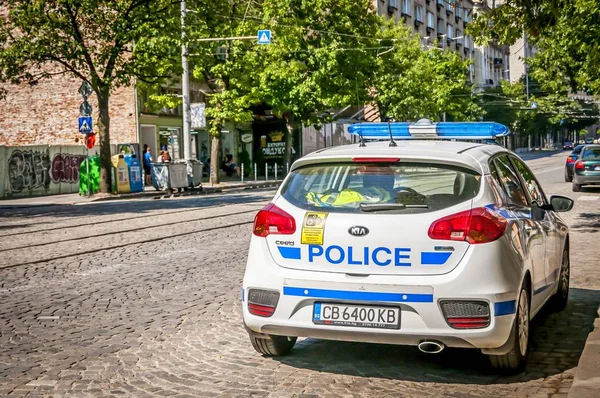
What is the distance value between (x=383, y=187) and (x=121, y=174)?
26.0m

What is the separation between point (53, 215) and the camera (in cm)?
2048

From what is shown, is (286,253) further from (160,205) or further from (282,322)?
(160,205)

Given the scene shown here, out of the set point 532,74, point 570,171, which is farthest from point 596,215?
point 532,74

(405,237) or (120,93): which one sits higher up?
(120,93)

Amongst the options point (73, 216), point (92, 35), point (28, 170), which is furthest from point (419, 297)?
point (28, 170)

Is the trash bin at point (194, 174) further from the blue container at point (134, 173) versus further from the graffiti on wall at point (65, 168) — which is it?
the graffiti on wall at point (65, 168)

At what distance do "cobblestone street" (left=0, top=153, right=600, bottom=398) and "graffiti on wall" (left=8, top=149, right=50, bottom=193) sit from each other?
19.4 meters

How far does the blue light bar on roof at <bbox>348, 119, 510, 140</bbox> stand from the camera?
6.83 meters

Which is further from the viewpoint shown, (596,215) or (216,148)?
(216,148)

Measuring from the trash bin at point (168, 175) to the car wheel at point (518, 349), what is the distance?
25.4 metres

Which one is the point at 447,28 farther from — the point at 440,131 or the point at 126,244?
the point at 440,131

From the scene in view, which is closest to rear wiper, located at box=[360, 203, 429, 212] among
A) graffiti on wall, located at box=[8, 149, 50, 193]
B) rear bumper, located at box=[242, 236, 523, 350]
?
rear bumper, located at box=[242, 236, 523, 350]

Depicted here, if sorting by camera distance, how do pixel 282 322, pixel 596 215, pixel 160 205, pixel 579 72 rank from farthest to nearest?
pixel 579 72
pixel 160 205
pixel 596 215
pixel 282 322

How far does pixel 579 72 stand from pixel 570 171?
6.09 metres
